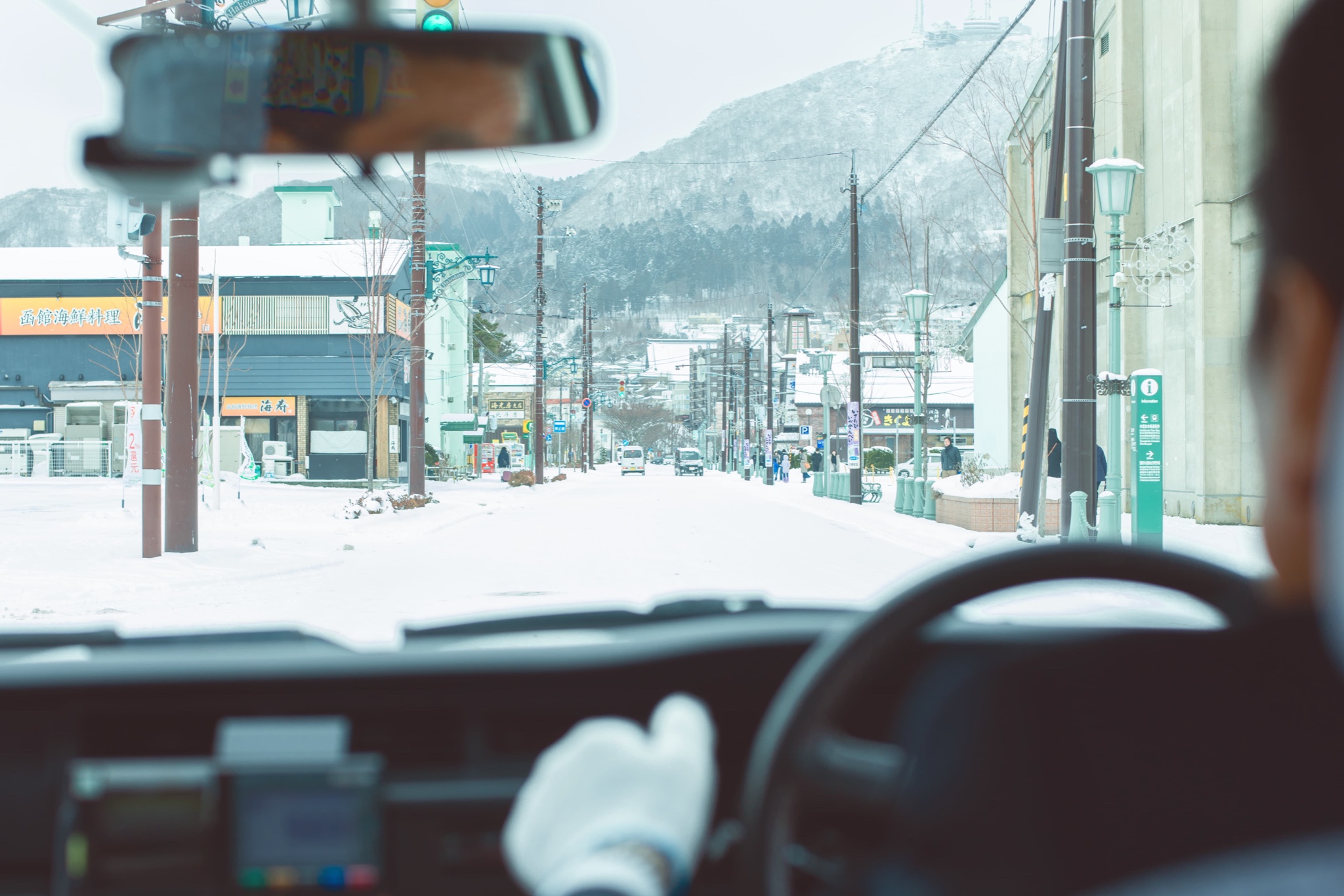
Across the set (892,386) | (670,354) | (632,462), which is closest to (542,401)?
(632,462)

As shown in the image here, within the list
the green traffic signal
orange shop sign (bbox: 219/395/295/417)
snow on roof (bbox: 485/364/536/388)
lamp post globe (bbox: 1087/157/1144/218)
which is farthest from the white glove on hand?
snow on roof (bbox: 485/364/536/388)

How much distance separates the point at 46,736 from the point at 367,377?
47118 mm

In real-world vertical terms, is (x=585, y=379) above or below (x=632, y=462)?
above

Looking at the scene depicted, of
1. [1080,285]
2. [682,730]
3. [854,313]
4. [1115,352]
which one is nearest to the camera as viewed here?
[682,730]

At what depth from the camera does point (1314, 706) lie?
1278 millimetres

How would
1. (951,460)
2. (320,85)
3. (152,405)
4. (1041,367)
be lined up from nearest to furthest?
(320,85) < (152,405) < (1041,367) < (951,460)

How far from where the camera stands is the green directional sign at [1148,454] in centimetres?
1366

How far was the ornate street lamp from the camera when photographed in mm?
23641

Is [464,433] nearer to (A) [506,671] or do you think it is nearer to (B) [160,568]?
(B) [160,568]

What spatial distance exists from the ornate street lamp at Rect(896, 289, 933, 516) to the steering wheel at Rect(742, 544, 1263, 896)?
21.7 m

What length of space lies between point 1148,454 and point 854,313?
50.8 feet

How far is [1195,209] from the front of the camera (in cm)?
2159

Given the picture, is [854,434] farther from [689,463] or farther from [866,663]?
[689,463]

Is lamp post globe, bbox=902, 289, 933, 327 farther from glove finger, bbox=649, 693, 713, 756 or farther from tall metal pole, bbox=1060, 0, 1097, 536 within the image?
glove finger, bbox=649, 693, 713, 756
